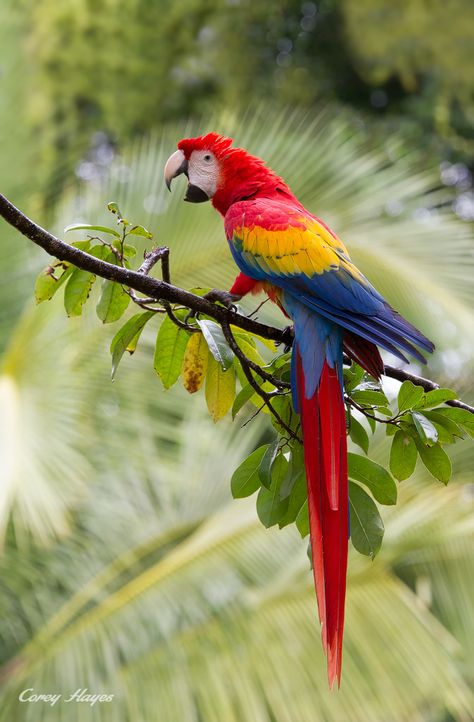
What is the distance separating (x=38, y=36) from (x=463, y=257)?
2.37m

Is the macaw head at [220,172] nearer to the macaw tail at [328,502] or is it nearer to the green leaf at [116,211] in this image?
the green leaf at [116,211]

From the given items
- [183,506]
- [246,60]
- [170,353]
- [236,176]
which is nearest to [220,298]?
[170,353]

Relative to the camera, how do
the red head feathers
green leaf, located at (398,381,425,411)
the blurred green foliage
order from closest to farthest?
green leaf, located at (398,381,425,411), the red head feathers, the blurred green foliage

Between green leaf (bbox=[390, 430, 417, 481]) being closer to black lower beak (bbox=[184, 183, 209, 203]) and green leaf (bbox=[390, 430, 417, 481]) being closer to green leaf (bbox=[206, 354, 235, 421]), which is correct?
green leaf (bbox=[206, 354, 235, 421])

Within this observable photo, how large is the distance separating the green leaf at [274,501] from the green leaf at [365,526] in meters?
0.09

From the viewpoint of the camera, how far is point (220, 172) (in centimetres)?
168

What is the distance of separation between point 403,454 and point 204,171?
2.64 feet

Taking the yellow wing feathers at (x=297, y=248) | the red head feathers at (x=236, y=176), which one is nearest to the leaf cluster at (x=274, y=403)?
the yellow wing feathers at (x=297, y=248)

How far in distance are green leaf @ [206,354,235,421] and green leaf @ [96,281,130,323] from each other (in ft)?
0.47

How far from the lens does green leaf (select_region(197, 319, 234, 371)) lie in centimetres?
108

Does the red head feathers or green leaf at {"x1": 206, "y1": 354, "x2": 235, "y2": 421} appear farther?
the red head feathers

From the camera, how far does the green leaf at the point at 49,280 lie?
1.15 metres

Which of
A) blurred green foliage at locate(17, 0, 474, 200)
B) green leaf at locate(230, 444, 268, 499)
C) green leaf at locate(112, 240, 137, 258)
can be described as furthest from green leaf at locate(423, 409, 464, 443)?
blurred green foliage at locate(17, 0, 474, 200)

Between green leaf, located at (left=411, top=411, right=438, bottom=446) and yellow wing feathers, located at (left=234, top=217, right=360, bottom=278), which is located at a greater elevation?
yellow wing feathers, located at (left=234, top=217, right=360, bottom=278)
